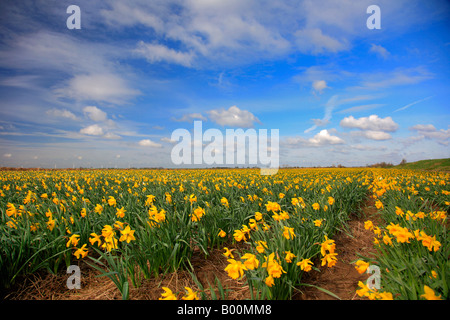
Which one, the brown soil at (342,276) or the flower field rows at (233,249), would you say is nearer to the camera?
the flower field rows at (233,249)

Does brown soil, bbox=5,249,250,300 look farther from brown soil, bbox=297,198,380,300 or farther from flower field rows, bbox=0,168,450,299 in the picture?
brown soil, bbox=297,198,380,300

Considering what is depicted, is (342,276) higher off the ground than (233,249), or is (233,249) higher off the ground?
(233,249)

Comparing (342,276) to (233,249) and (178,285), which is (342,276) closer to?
(233,249)

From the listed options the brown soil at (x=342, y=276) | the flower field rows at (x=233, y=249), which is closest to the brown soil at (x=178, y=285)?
the brown soil at (x=342, y=276)

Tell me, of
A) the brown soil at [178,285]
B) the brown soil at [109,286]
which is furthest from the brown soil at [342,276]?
the brown soil at [109,286]


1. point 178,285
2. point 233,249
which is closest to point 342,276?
point 233,249

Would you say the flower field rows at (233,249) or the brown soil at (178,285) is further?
the brown soil at (178,285)

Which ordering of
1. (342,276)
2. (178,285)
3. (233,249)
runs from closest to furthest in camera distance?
(233,249) → (178,285) → (342,276)

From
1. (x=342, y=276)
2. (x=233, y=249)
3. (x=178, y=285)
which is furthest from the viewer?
(x=342, y=276)

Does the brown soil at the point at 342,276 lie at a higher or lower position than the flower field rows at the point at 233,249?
lower

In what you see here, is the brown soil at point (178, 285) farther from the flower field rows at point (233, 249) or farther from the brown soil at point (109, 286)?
the flower field rows at point (233, 249)

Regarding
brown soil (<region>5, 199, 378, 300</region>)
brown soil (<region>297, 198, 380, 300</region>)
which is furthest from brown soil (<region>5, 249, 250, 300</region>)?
brown soil (<region>297, 198, 380, 300</region>)
